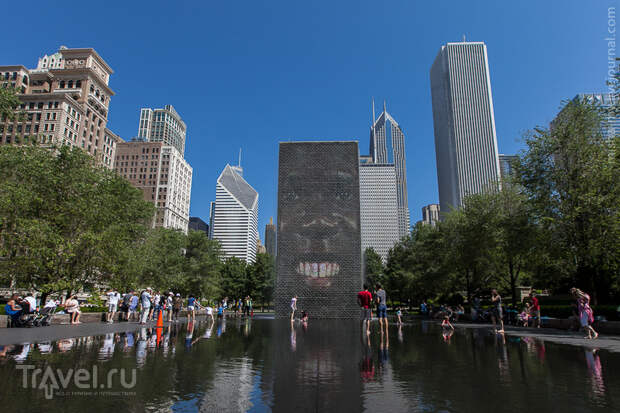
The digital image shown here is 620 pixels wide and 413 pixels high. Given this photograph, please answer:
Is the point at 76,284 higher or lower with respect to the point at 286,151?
lower

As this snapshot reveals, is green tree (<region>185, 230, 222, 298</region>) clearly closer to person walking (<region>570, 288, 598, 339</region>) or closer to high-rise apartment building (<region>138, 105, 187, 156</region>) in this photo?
person walking (<region>570, 288, 598, 339</region>)

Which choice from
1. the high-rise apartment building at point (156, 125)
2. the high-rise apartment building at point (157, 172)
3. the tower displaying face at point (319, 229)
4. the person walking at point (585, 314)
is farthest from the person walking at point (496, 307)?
the high-rise apartment building at point (156, 125)

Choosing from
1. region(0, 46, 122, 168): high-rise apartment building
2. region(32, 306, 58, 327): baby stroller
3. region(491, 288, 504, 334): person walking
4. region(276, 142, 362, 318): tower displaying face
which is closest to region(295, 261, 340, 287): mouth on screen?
region(276, 142, 362, 318): tower displaying face

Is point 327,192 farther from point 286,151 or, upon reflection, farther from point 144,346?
point 144,346

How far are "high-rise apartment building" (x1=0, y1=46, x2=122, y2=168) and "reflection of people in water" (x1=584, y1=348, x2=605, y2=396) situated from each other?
9661cm

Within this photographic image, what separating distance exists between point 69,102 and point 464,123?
152 metres

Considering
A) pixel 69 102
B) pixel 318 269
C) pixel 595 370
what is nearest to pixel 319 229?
pixel 318 269

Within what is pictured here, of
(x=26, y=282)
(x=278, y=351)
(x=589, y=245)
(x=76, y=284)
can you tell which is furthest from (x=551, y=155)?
(x=26, y=282)

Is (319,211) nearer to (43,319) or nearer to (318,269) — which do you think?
(318,269)

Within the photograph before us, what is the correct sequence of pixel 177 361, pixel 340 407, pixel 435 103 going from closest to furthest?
pixel 340 407 → pixel 177 361 → pixel 435 103

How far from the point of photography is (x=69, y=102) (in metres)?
86.5

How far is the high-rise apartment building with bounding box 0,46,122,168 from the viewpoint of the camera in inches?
3346

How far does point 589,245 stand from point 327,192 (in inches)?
961

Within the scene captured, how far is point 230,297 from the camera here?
267 feet
